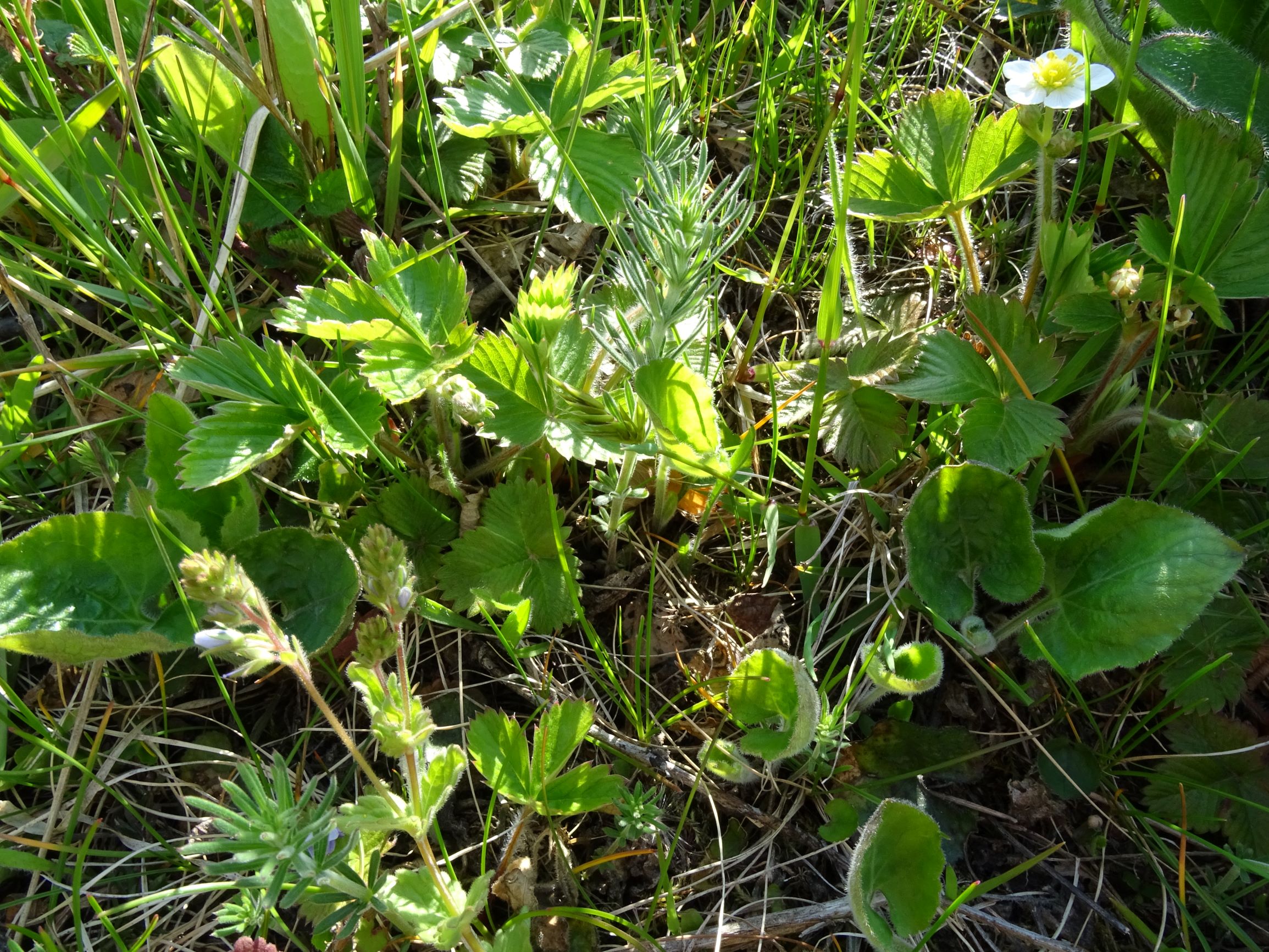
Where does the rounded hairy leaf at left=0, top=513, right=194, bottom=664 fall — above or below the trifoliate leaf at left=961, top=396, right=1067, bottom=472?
above

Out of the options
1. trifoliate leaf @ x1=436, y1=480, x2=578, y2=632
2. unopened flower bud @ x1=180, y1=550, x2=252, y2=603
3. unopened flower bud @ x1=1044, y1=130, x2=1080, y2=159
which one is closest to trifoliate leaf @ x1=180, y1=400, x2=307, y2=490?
trifoliate leaf @ x1=436, y1=480, x2=578, y2=632

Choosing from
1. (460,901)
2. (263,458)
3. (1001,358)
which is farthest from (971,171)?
(460,901)

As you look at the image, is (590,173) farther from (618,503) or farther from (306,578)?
(306,578)

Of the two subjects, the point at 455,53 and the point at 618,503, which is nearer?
the point at 618,503

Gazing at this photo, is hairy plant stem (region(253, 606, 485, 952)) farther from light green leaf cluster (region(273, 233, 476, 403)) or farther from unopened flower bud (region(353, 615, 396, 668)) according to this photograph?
light green leaf cluster (region(273, 233, 476, 403))

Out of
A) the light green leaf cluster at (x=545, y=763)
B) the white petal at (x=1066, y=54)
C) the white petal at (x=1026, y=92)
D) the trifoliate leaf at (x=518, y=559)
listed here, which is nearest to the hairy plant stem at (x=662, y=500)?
the trifoliate leaf at (x=518, y=559)

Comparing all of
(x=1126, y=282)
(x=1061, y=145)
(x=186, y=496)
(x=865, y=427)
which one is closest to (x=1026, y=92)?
(x=1061, y=145)

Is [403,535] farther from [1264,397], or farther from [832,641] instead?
[1264,397]
